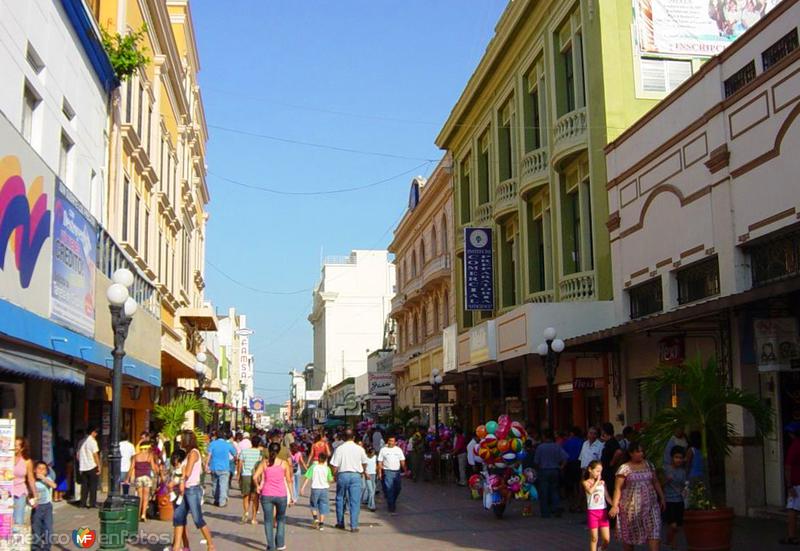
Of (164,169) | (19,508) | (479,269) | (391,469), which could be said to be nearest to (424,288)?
(479,269)

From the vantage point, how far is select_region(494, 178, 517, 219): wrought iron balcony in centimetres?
3036

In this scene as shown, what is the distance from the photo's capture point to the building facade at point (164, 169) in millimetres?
25141

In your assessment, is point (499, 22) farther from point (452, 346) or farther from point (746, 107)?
point (746, 107)

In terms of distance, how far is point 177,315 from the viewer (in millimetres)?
37625

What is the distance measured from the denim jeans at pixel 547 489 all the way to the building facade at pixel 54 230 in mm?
8787

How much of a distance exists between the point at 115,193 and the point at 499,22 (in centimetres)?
1402

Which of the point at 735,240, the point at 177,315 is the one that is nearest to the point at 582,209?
the point at 735,240

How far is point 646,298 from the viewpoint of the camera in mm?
20859

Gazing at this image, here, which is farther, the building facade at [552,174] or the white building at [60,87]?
the building facade at [552,174]

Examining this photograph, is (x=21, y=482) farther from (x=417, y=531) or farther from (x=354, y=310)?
(x=354, y=310)

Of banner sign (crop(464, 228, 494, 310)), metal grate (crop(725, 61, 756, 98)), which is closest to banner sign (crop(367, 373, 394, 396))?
banner sign (crop(464, 228, 494, 310))

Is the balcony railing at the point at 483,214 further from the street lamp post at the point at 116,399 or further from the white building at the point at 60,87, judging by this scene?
the street lamp post at the point at 116,399

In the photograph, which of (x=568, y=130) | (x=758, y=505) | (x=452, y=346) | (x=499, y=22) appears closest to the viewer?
(x=758, y=505)

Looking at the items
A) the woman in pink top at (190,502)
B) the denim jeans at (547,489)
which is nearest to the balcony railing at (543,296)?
the denim jeans at (547,489)
